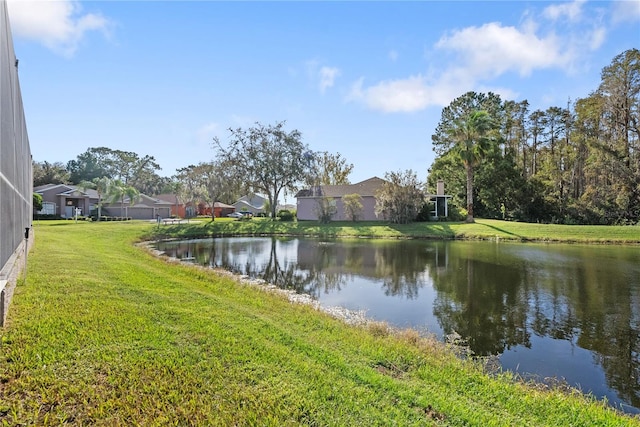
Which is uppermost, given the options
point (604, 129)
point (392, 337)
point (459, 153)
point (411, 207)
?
point (604, 129)

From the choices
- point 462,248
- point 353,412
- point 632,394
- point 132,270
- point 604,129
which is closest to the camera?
point 353,412

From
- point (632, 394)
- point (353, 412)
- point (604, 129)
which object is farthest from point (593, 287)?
point (604, 129)

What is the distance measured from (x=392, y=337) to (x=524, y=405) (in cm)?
281

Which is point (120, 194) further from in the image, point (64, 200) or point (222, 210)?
point (222, 210)

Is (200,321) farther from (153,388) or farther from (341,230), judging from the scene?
(341,230)

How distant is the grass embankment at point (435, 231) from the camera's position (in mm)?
27141

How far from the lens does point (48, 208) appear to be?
140 ft

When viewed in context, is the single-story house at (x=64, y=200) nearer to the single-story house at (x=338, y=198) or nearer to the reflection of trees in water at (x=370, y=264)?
the single-story house at (x=338, y=198)

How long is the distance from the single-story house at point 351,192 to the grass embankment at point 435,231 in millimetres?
2959

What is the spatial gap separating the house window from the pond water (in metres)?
28.7

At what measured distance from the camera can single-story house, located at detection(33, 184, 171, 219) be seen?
143ft

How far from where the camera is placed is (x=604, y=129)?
36.9 m

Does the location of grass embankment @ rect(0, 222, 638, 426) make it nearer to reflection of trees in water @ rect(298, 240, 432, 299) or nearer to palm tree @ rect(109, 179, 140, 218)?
reflection of trees in water @ rect(298, 240, 432, 299)

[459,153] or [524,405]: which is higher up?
[459,153]
